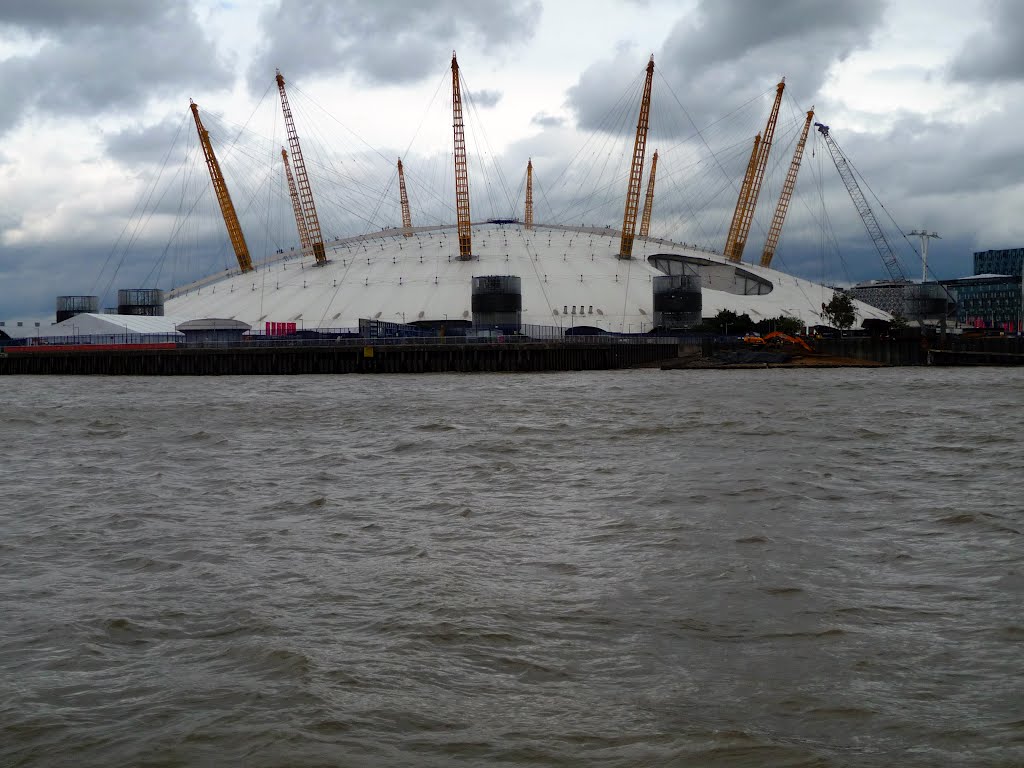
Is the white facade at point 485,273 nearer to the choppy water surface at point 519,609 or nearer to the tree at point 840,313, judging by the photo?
the tree at point 840,313

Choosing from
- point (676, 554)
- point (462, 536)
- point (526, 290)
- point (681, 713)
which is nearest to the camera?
point (681, 713)

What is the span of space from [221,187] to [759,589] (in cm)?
11216

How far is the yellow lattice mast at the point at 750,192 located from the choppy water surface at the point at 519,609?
333ft

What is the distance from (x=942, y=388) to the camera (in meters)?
51.2

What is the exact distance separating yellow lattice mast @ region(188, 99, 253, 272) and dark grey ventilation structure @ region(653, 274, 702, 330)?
48.7 metres

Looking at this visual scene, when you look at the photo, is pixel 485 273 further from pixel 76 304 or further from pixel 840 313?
pixel 76 304

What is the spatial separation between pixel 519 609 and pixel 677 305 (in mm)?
85808

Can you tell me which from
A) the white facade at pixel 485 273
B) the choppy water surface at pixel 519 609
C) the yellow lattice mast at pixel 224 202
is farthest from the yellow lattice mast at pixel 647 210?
the choppy water surface at pixel 519 609

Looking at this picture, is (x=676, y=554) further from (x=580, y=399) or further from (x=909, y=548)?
(x=580, y=399)

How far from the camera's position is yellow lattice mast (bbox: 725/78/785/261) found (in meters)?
122

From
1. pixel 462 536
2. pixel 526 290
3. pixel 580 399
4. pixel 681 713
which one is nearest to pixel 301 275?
pixel 526 290

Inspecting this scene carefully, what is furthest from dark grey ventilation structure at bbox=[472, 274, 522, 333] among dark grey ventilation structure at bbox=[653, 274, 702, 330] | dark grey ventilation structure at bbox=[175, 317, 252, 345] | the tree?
the tree

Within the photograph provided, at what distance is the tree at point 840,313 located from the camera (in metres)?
106

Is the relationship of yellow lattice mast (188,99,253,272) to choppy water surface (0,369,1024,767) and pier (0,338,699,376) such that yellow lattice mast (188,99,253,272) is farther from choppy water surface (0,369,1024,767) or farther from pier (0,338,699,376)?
choppy water surface (0,369,1024,767)
